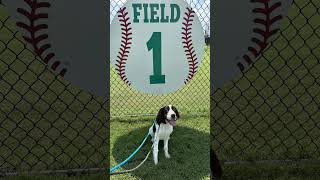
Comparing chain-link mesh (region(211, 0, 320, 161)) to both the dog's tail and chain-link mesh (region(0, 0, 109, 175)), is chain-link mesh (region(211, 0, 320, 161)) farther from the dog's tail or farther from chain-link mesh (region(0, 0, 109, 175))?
chain-link mesh (region(0, 0, 109, 175))

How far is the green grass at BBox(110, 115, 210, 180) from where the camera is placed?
3.65 metres

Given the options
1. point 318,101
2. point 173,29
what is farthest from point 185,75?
point 318,101

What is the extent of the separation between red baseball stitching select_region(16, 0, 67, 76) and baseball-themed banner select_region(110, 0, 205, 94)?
0.81 meters

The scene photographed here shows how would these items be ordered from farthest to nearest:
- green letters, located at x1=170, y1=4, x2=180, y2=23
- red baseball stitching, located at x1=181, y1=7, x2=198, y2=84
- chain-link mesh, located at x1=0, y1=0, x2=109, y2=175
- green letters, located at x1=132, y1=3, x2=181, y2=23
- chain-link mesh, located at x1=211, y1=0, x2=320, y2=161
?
red baseball stitching, located at x1=181, y1=7, x2=198, y2=84 → green letters, located at x1=170, y1=4, x2=180, y2=23 → green letters, located at x1=132, y1=3, x2=181, y2=23 → chain-link mesh, located at x1=211, y1=0, x2=320, y2=161 → chain-link mesh, located at x1=0, y1=0, x2=109, y2=175

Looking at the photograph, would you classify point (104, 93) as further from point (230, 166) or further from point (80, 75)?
point (230, 166)

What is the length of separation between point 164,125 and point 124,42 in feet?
3.41

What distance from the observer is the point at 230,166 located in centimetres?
342

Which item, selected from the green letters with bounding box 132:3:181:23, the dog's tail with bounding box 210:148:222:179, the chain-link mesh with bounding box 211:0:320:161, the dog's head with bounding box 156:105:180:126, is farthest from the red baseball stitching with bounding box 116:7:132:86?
the dog's tail with bounding box 210:148:222:179

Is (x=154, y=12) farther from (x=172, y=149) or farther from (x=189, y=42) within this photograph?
(x=172, y=149)

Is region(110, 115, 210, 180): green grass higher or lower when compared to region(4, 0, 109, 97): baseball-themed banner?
lower

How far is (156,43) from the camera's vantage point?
4.39 metres

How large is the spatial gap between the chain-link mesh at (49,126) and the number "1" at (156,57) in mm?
793

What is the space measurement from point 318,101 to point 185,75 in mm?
1955

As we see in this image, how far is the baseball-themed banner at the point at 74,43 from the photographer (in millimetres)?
5738
